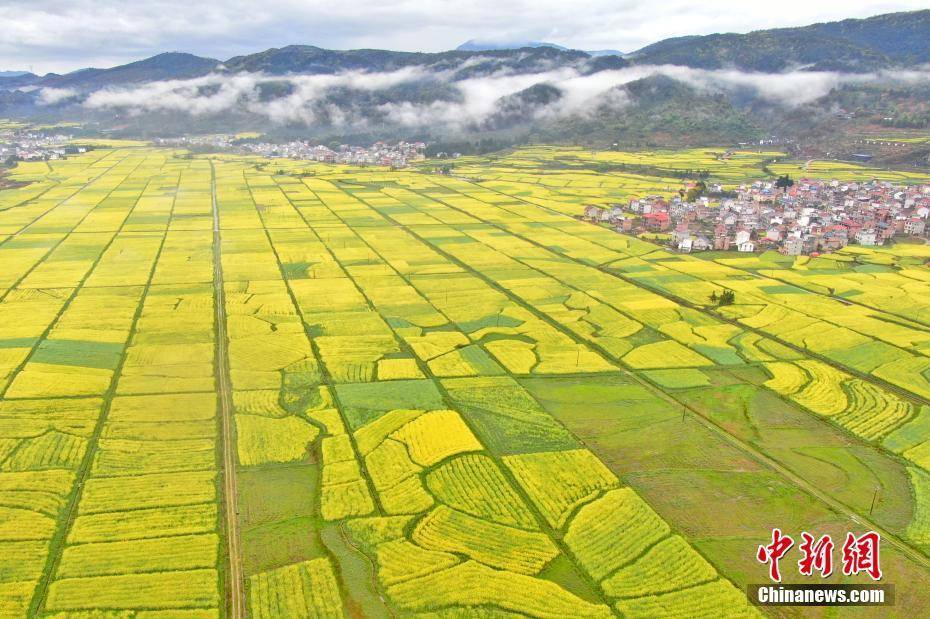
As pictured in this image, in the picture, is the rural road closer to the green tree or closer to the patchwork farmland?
the patchwork farmland

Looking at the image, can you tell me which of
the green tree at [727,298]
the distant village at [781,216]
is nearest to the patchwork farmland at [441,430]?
the green tree at [727,298]

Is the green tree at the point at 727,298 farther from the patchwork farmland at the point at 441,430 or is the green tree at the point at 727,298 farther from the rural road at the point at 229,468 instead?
the rural road at the point at 229,468

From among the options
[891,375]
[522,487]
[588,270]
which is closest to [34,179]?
[588,270]

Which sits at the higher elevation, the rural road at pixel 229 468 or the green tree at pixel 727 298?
the green tree at pixel 727 298

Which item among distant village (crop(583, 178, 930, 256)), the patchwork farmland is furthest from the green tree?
distant village (crop(583, 178, 930, 256))

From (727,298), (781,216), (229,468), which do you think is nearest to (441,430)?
(229,468)

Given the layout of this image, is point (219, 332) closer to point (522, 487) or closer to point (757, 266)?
point (522, 487)
